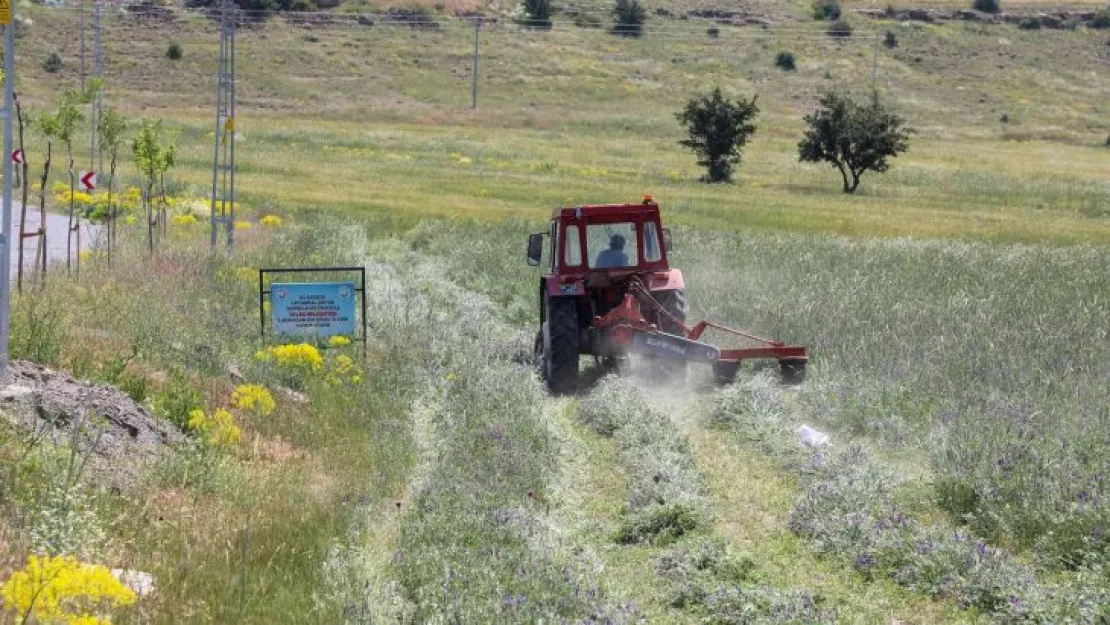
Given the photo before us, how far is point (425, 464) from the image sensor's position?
37.7ft

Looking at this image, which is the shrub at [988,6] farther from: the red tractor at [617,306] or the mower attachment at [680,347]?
the mower attachment at [680,347]

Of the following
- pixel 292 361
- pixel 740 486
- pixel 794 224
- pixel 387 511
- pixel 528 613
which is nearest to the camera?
pixel 528 613

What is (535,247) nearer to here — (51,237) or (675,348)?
(675,348)

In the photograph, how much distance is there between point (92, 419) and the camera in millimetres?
9938

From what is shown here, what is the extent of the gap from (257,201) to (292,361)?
26585mm

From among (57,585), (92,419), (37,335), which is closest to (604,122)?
(37,335)

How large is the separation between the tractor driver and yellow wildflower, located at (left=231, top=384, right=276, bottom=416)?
5.41 meters

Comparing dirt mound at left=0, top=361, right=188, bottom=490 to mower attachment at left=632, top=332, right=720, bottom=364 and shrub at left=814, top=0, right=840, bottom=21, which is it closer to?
mower attachment at left=632, top=332, right=720, bottom=364

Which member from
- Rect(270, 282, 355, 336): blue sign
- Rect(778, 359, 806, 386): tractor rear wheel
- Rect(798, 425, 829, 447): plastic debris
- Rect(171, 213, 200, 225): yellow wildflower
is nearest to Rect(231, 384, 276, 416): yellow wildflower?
Rect(270, 282, 355, 336): blue sign

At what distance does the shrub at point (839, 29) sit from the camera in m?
136

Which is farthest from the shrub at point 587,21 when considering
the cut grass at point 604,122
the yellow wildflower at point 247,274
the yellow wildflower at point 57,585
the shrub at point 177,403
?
the yellow wildflower at point 57,585

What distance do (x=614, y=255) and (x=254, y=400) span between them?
580cm

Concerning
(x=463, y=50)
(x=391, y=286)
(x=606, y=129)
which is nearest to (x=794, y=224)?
(x=391, y=286)

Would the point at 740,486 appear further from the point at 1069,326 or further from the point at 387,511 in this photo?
the point at 1069,326
